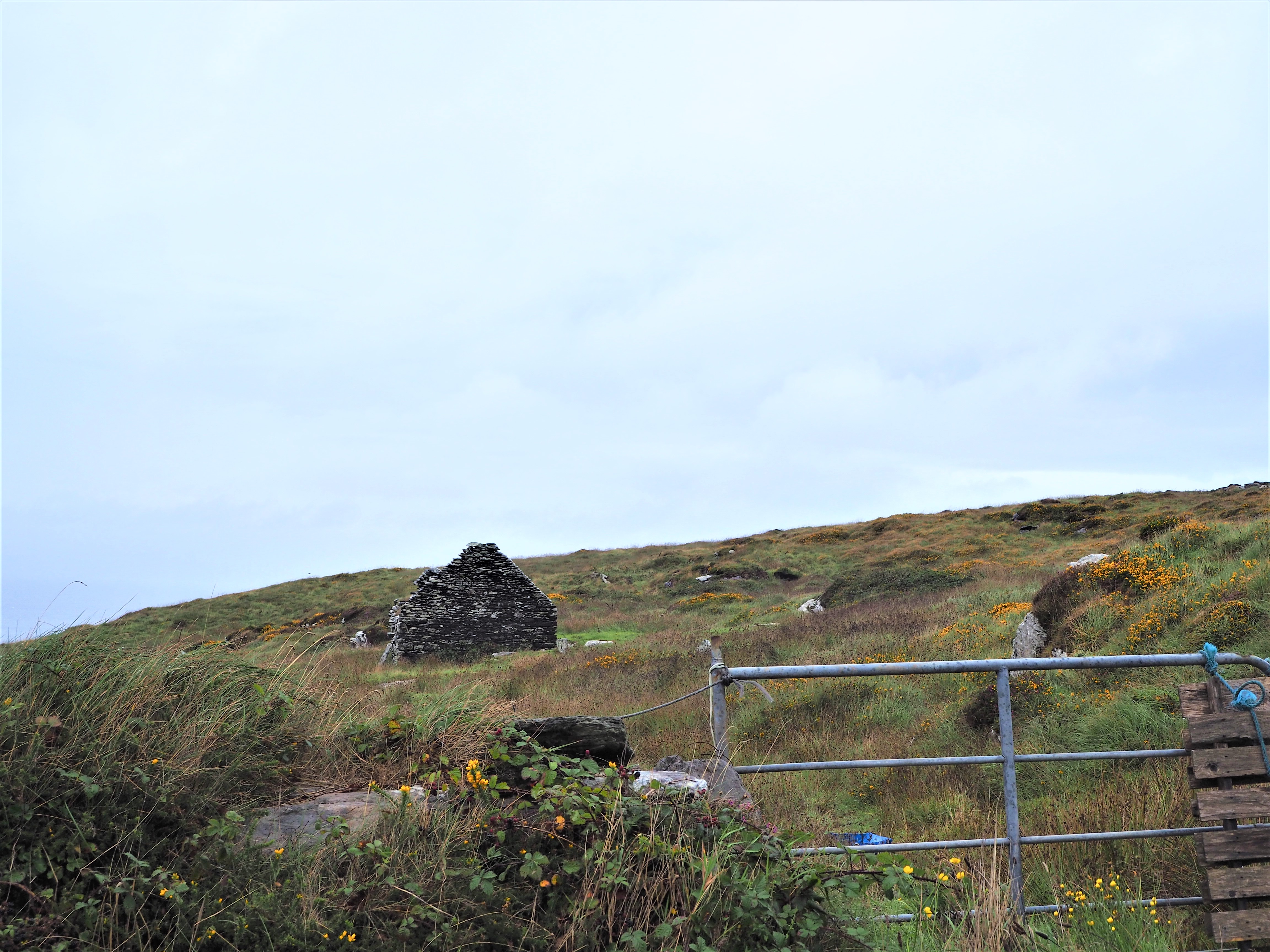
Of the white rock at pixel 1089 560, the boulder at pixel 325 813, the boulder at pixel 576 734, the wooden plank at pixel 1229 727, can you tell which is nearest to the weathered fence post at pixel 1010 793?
the wooden plank at pixel 1229 727

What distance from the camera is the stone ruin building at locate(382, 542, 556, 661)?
24922 millimetres

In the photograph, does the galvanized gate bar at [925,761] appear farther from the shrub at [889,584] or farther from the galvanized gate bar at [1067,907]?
the shrub at [889,584]

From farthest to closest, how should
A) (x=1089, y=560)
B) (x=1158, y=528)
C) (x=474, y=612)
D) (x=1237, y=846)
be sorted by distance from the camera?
(x=474, y=612), (x=1089, y=560), (x=1158, y=528), (x=1237, y=846)

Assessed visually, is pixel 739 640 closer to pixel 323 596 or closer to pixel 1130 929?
pixel 1130 929

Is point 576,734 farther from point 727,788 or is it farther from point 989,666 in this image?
point 989,666

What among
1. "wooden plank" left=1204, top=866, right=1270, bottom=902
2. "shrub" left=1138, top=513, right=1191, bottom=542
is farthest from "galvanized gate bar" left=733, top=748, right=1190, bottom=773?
"shrub" left=1138, top=513, right=1191, bottom=542

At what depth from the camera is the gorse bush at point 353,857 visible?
3207 mm

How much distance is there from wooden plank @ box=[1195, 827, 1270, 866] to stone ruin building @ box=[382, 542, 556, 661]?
22.4 m

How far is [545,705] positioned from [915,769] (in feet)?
21.7

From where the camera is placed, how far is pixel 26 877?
3.29 m

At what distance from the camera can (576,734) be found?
4.61 metres

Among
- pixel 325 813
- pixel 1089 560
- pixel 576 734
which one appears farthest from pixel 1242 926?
pixel 1089 560

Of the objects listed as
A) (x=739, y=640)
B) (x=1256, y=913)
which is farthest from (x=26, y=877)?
(x=739, y=640)

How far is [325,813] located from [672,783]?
192cm
